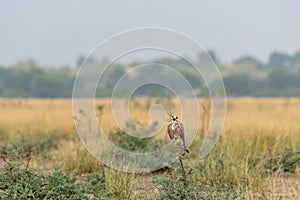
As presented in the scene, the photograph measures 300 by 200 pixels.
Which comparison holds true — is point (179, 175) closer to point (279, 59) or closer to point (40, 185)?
point (40, 185)

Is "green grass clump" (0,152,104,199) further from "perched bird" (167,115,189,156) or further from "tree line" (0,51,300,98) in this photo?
"tree line" (0,51,300,98)

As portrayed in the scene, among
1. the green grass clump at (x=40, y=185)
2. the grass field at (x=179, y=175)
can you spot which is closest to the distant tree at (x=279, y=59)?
the grass field at (x=179, y=175)

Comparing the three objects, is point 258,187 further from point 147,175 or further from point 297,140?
point 297,140

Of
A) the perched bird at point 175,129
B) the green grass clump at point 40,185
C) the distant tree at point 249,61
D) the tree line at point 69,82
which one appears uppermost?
the distant tree at point 249,61

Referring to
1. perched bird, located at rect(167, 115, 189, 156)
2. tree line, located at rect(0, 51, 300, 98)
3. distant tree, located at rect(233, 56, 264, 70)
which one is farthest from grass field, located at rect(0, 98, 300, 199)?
distant tree, located at rect(233, 56, 264, 70)

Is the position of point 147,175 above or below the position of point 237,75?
below

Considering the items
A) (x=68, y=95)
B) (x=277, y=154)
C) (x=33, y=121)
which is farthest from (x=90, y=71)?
(x=68, y=95)

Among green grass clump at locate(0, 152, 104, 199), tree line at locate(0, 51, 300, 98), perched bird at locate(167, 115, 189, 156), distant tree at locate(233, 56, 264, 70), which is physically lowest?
green grass clump at locate(0, 152, 104, 199)

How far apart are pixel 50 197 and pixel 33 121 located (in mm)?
10595

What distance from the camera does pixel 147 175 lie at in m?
8.24

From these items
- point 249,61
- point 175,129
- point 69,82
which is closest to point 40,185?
point 175,129

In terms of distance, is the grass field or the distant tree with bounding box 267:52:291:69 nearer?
the grass field

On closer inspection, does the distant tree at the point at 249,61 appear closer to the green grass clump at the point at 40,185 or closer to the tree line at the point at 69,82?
the tree line at the point at 69,82

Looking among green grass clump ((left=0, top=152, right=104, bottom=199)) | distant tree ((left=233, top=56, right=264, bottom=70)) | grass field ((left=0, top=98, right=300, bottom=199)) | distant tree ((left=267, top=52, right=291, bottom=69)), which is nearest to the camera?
green grass clump ((left=0, top=152, right=104, bottom=199))
